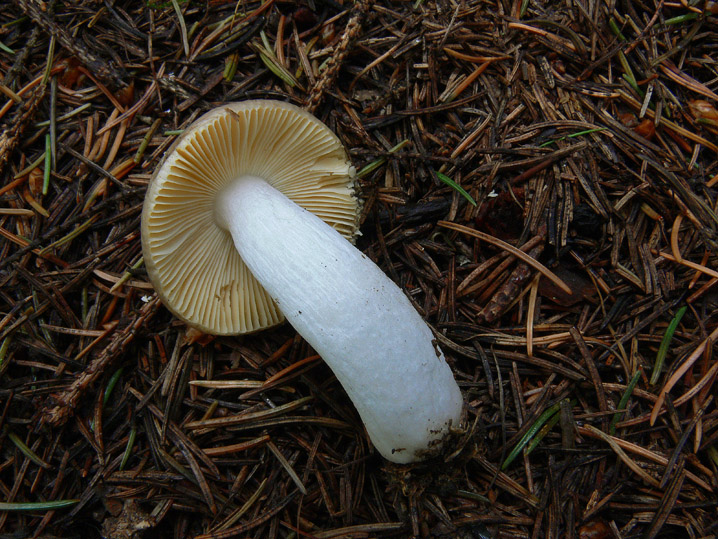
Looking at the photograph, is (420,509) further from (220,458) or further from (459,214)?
(459,214)

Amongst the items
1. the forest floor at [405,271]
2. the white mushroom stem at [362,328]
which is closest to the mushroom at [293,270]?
the white mushroom stem at [362,328]

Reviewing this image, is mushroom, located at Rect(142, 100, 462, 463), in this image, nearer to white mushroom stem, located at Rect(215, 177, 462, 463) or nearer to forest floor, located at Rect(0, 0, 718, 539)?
white mushroom stem, located at Rect(215, 177, 462, 463)

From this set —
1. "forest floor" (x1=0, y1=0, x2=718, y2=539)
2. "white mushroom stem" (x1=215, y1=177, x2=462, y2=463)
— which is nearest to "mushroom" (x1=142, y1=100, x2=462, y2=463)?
"white mushroom stem" (x1=215, y1=177, x2=462, y2=463)

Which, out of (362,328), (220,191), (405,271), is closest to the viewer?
(362,328)

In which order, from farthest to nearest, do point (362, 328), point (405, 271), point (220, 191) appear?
point (405, 271) → point (220, 191) → point (362, 328)

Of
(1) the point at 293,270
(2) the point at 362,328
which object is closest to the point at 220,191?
(1) the point at 293,270

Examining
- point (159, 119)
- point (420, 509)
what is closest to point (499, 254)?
point (420, 509)

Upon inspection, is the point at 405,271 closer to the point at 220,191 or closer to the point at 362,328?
the point at 362,328

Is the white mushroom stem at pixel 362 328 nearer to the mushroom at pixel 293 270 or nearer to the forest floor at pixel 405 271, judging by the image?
the mushroom at pixel 293 270
